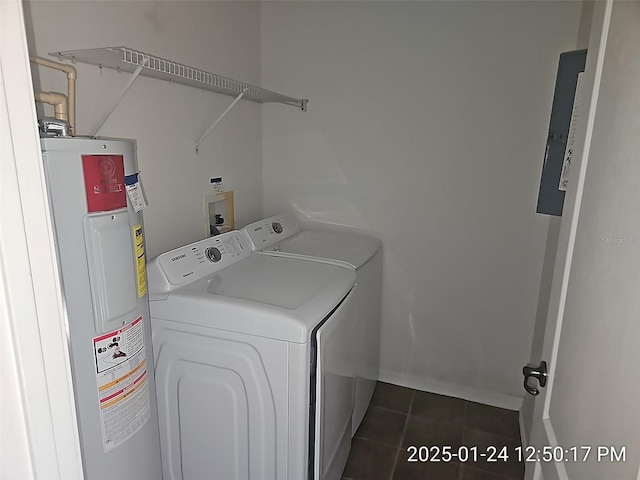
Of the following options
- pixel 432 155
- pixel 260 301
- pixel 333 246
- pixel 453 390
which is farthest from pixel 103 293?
pixel 453 390

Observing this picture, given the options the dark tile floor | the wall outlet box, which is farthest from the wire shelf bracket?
the dark tile floor

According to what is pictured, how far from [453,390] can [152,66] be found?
7.82ft

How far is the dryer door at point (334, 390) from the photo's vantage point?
4.73 ft

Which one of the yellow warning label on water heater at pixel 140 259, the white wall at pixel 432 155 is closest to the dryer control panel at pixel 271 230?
the white wall at pixel 432 155

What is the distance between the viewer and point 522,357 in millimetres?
2395

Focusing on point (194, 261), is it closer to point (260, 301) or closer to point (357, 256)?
point (260, 301)

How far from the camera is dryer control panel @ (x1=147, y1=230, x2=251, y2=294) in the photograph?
1.49 meters

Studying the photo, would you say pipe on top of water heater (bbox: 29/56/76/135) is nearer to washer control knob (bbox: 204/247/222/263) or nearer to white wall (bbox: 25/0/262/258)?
white wall (bbox: 25/0/262/258)

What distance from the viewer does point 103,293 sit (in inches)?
43.3

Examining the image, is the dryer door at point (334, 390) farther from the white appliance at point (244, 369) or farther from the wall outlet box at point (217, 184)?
the wall outlet box at point (217, 184)

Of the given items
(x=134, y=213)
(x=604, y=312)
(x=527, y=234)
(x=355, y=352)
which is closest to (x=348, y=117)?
(x=527, y=234)

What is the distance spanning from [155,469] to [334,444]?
0.70 m

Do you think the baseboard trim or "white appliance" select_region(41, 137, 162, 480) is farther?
the baseboard trim

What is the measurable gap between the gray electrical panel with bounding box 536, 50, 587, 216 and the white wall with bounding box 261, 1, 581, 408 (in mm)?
542
